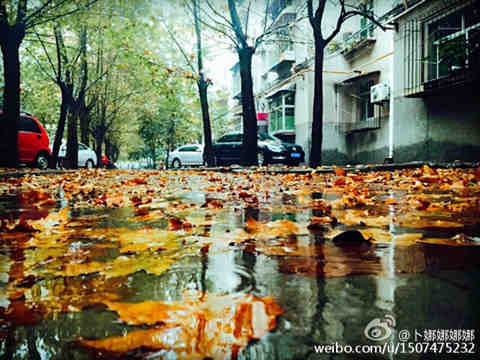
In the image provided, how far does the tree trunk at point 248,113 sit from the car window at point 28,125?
26.6ft

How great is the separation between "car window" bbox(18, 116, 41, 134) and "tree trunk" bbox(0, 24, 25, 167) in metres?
3.74

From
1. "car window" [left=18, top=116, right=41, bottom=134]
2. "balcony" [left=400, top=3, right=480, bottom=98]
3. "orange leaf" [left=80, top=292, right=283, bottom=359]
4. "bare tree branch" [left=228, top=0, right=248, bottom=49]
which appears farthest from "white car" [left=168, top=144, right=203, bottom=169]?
"orange leaf" [left=80, top=292, right=283, bottom=359]

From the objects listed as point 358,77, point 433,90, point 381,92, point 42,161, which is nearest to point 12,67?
point 42,161

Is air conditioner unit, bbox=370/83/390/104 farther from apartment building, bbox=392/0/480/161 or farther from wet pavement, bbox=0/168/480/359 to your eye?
wet pavement, bbox=0/168/480/359

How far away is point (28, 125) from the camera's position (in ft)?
49.0

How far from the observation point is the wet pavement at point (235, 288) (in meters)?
0.85

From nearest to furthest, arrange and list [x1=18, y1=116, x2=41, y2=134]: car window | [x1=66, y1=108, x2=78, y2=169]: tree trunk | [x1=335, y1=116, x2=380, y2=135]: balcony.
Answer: [x1=18, y1=116, x2=41, y2=134]: car window < [x1=66, y1=108, x2=78, y2=169]: tree trunk < [x1=335, y1=116, x2=380, y2=135]: balcony

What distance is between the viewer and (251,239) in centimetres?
193

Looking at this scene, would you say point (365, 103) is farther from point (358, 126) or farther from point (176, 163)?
point (176, 163)

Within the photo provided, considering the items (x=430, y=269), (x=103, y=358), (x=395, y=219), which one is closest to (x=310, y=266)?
(x=430, y=269)

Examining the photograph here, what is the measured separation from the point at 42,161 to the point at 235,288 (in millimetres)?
16709

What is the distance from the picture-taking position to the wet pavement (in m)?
0.85

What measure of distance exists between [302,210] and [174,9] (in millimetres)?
16613

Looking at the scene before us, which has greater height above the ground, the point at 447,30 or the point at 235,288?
the point at 447,30
